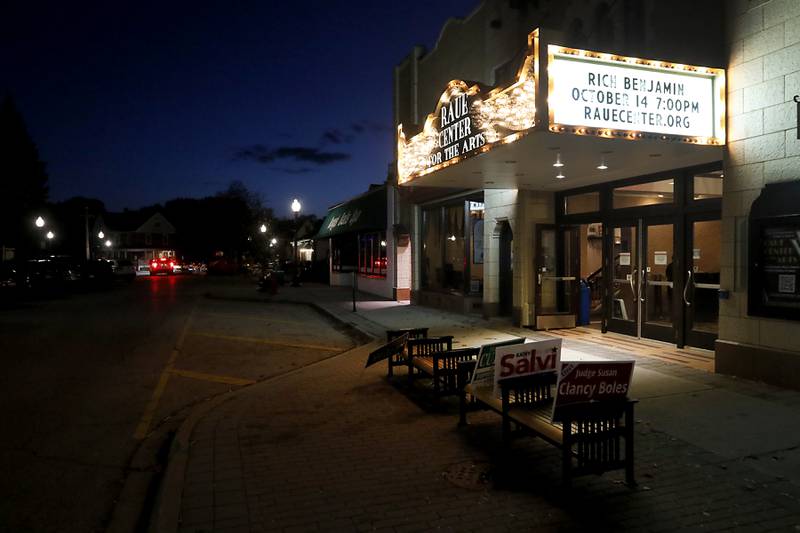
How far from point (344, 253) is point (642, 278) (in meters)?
22.1

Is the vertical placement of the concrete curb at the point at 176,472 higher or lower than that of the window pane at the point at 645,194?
lower

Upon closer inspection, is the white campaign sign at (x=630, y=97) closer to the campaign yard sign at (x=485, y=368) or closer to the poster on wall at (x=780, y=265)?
the poster on wall at (x=780, y=265)

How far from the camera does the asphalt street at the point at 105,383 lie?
4984 millimetres

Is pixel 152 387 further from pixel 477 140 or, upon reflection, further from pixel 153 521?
pixel 477 140

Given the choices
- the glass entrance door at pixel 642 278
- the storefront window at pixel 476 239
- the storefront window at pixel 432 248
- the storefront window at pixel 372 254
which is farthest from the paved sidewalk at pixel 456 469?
the storefront window at pixel 372 254

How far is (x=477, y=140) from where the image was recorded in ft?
32.1

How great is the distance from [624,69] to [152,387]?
8174mm

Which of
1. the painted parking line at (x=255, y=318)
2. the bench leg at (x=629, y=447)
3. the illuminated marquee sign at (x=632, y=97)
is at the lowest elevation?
the painted parking line at (x=255, y=318)

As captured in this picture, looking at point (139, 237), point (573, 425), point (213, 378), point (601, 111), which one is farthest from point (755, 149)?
point (139, 237)

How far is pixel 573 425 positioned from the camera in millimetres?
4988

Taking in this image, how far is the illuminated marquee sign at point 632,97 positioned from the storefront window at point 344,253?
71.1 ft

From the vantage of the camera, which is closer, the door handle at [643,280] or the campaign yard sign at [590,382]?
the campaign yard sign at [590,382]

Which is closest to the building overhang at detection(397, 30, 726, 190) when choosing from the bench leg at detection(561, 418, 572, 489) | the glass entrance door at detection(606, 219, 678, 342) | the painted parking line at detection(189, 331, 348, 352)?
the glass entrance door at detection(606, 219, 678, 342)

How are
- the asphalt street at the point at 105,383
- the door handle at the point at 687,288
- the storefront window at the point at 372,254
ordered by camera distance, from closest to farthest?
1. the asphalt street at the point at 105,383
2. the door handle at the point at 687,288
3. the storefront window at the point at 372,254
